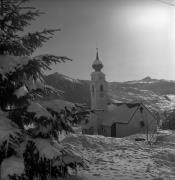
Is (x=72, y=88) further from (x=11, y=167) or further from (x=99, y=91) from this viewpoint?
(x=11, y=167)

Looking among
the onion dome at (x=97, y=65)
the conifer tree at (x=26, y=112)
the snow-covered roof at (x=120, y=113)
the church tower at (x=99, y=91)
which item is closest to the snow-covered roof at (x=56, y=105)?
the conifer tree at (x=26, y=112)

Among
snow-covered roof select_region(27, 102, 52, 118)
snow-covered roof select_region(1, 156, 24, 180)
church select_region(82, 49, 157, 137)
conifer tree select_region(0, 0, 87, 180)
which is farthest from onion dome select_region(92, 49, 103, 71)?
snow-covered roof select_region(1, 156, 24, 180)

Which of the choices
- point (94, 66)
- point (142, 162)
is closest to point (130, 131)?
point (94, 66)

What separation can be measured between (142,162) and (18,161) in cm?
945

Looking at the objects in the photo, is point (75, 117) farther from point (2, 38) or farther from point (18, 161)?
point (2, 38)

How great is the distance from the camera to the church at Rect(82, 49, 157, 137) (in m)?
50.7

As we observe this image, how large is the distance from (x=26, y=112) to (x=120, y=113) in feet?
153

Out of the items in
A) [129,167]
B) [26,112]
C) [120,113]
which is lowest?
[129,167]

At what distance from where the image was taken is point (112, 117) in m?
52.4

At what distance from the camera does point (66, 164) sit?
813 cm

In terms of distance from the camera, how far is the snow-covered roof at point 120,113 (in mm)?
51466

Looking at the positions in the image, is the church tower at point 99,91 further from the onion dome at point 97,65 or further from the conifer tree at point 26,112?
the conifer tree at point 26,112

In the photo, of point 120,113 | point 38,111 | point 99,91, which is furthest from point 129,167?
point 99,91

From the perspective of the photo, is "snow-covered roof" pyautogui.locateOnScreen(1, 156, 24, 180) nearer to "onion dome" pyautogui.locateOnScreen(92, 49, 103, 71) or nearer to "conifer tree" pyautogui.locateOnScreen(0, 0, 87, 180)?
"conifer tree" pyautogui.locateOnScreen(0, 0, 87, 180)
